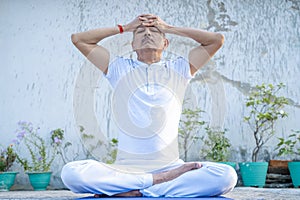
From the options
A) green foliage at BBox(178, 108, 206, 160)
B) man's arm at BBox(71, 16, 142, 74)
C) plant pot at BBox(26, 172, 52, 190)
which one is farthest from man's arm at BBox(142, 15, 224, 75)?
plant pot at BBox(26, 172, 52, 190)

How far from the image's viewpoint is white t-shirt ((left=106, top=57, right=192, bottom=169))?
2.64m

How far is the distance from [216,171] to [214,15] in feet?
8.20

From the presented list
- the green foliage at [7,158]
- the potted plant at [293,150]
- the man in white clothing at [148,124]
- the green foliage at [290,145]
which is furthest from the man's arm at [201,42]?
the green foliage at [7,158]

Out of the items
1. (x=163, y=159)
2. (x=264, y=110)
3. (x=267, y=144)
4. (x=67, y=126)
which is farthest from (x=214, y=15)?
(x=163, y=159)

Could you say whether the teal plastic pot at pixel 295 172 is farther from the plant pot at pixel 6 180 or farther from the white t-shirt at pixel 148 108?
the plant pot at pixel 6 180

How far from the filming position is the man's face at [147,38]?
2701 mm

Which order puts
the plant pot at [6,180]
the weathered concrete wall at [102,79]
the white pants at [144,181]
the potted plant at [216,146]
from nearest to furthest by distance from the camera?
the white pants at [144,181] → the plant pot at [6,180] → the potted plant at [216,146] → the weathered concrete wall at [102,79]

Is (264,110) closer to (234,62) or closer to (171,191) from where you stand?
(234,62)

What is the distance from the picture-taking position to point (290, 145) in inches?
176

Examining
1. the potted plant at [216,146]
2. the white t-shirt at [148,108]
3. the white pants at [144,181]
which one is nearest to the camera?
the white pants at [144,181]

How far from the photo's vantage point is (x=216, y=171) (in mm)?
2564

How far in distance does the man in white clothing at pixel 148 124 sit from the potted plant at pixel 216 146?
1.59 metres

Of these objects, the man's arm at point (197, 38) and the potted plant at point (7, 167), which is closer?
the man's arm at point (197, 38)

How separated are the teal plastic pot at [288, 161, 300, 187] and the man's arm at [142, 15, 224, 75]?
1.70 m
